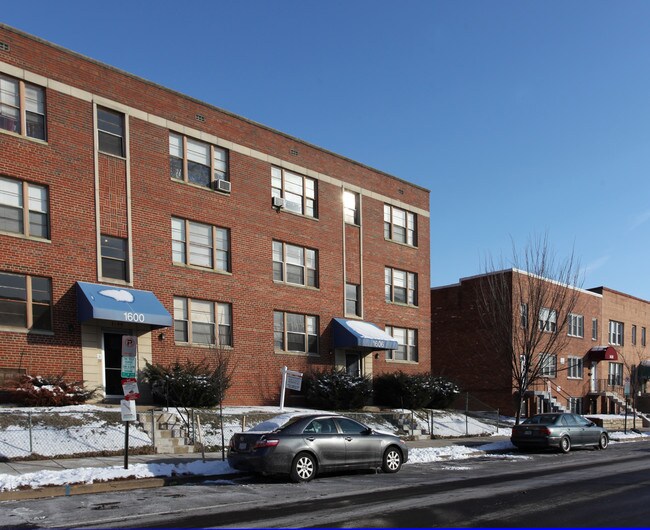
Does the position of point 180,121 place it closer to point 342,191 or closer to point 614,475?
point 342,191

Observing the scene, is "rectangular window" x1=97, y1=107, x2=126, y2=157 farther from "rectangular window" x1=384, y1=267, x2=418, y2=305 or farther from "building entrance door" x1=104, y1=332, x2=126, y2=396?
"rectangular window" x1=384, y1=267, x2=418, y2=305

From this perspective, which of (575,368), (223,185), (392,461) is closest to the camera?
(392,461)

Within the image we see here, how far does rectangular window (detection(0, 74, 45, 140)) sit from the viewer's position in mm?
19984

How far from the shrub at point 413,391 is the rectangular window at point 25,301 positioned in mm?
15335

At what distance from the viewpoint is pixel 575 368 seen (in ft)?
139

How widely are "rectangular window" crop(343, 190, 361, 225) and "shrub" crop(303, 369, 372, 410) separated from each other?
758cm

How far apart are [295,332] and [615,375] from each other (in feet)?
94.3

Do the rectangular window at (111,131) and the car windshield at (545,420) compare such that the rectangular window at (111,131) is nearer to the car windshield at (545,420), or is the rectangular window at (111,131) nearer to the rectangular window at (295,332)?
the rectangular window at (295,332)

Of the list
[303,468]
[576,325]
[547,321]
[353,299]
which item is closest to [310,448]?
[303,468]

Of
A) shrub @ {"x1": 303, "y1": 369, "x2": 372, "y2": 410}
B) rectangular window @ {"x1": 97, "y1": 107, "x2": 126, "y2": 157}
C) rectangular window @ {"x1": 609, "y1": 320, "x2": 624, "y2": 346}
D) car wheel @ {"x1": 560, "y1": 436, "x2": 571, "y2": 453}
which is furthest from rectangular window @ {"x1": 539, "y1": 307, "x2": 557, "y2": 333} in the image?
rectangular window @ {"x1": 97, "y1": 107, "x2": 126, "y2": 157}

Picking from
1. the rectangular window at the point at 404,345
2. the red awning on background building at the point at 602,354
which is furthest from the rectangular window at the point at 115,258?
the red awning on background building at the point at 602,354

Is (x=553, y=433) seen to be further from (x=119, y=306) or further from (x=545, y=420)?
(x=119, y=306)

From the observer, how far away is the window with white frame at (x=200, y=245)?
24.2 m

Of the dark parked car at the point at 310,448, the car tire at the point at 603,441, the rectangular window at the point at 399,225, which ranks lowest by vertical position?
the car tire at the point at 603,441
